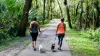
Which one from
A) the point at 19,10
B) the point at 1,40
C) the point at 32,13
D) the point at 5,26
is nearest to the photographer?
the point at 1,40

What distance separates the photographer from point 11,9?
2473cm

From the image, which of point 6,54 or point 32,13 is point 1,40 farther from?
point 32,13

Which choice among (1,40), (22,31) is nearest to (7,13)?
(22,31)

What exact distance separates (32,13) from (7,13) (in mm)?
10839

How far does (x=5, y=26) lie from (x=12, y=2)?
12.6ft

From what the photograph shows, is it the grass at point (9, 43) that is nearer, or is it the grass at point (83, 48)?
the grass at point (83, 48)

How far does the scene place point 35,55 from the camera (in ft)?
44.6

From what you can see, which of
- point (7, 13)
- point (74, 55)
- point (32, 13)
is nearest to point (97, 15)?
point (32, 13)

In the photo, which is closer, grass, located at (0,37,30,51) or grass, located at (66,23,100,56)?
grass, located at (66,23,100,56)

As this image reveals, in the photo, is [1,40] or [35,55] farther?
[1,40]

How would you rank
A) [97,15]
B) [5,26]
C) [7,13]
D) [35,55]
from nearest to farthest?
1. [35,55]
2. [5,26]
3. [7,13]
4. [97,15]

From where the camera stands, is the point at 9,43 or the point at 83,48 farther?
the point at 9,43

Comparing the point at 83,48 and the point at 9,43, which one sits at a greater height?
the point at 9,43

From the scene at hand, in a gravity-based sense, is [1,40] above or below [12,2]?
below
